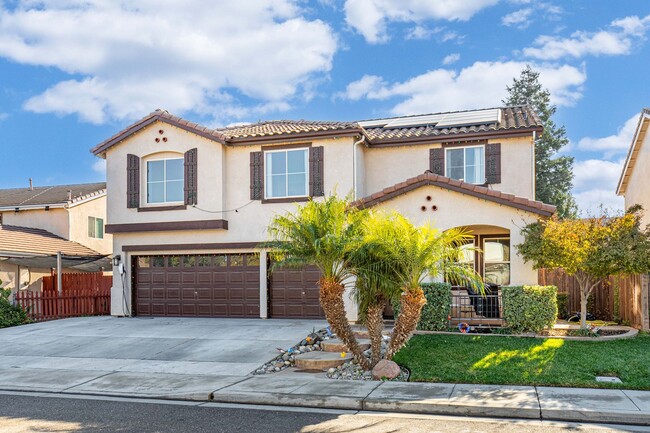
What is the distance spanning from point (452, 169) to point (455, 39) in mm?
→ 3892

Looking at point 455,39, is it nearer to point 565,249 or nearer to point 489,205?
point 489,205

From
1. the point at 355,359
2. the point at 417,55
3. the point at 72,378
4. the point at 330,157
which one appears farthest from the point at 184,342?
the point at 417,55

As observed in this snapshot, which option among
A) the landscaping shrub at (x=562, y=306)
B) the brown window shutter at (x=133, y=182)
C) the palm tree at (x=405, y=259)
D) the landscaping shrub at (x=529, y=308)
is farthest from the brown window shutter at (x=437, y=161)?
the brown window shutter at (x=133, y=182)

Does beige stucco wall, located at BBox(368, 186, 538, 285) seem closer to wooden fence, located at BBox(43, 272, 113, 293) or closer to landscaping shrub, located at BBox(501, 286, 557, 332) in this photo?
landscaping shrub, located at BBox(501, 286, 557, 332)

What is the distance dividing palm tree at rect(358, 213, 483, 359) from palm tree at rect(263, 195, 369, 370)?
1.31 ft

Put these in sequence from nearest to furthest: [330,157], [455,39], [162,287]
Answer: [455,39] → [330,157] → [162,287]

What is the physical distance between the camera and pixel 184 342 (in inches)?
611

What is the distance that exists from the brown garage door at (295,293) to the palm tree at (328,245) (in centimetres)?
742

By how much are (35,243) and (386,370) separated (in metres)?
18.6

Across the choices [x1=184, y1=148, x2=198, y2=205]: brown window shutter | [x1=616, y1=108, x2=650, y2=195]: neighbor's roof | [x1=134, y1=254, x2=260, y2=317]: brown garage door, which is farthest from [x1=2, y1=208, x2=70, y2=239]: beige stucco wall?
[x1=616, y1=108, x2=650, y2=195]: neighbor's roof

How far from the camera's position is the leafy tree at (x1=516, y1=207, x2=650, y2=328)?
1398 cm

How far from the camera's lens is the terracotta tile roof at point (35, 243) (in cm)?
2350

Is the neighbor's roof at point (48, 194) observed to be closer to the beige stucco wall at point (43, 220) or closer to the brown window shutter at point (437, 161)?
the beige stucco wall at point (43, 220)

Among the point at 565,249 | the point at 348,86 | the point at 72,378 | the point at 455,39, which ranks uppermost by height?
the point at 455,39
